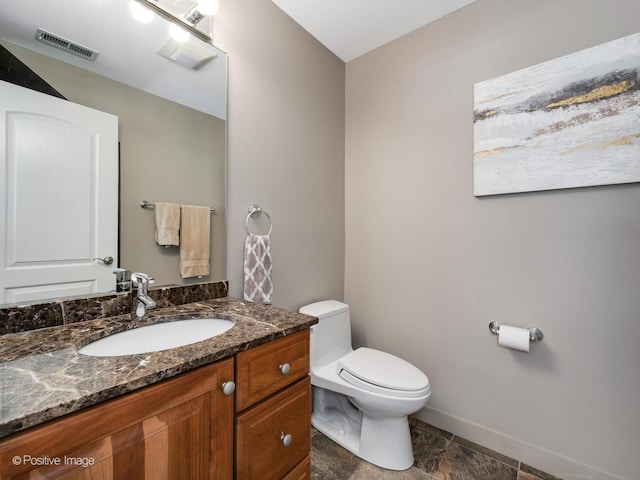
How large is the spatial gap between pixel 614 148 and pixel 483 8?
1020 mm

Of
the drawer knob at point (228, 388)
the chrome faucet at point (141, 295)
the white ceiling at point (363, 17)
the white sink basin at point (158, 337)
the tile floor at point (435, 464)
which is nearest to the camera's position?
the drawer knob at point (228, 388)

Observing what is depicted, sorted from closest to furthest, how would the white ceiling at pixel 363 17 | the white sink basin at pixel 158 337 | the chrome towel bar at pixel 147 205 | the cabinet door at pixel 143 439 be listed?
the cabinet door at pixel 143 439
the white sink basin at pixel 158 337
the chrome towel bar at pixel 147 205
the white ceiling at pixel 363 17

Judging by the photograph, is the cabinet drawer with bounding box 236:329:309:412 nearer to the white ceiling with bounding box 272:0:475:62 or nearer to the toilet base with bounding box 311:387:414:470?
the toilet base with bounding box 311:387:414:470

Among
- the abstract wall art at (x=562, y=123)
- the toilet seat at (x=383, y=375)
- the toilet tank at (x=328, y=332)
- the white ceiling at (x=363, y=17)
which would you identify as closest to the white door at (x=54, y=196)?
the toilet tank at (x=328, y=332)

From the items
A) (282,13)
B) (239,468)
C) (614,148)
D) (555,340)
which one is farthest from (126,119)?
(555,340)

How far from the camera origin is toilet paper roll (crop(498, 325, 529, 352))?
140 centimetres

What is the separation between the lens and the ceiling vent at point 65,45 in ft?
3.19

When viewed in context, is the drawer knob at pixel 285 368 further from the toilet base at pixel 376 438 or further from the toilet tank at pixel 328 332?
the toilet base at pixel 376 438

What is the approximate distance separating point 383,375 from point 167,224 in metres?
1.25

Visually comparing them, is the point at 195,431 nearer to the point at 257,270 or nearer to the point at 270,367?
the point at 270,367

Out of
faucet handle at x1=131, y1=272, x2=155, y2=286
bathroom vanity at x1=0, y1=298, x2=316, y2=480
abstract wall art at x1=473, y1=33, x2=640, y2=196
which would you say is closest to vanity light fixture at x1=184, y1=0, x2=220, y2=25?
faucet handle at x1=131, y1=272, x2=155, y2=286

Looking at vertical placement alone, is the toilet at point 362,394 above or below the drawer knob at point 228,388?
below

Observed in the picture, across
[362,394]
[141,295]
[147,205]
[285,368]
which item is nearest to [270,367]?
[285,368]

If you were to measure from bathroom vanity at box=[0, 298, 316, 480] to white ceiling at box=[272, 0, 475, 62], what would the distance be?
1.74 metres
